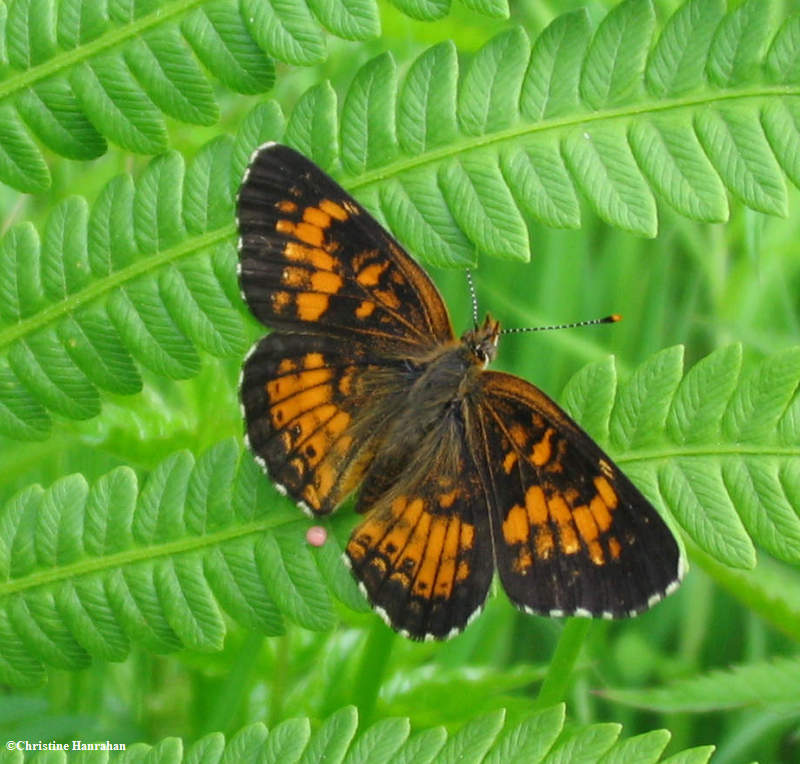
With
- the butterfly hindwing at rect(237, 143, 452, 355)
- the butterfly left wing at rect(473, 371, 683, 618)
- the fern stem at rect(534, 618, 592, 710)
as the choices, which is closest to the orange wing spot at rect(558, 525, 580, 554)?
the butterfly left wing at rect(473, 371, 683, 618)

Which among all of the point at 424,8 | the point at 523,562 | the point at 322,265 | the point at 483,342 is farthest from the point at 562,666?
the point at 424,8

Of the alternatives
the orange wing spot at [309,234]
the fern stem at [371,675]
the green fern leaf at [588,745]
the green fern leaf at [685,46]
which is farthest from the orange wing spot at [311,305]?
the green fern leaf at [588,745]

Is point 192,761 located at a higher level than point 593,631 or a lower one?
higher

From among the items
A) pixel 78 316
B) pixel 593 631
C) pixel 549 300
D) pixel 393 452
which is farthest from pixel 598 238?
pixel 78 316

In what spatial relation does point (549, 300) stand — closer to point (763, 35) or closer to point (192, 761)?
point (763, 35)

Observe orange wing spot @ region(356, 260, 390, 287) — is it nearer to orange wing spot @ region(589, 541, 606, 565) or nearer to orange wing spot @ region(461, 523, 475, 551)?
orange wing spot @ region(461, 523, 475, 551)

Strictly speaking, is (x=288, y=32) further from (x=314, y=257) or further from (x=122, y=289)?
(x=122, y=289)
